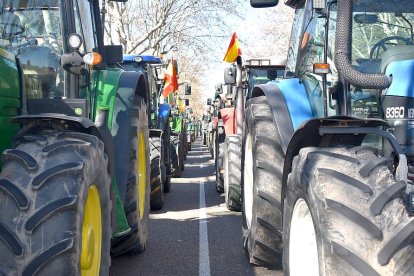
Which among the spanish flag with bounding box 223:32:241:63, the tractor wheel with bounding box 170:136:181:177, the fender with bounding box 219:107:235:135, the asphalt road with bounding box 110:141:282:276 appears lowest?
the asphalt road with bounding box 110:141:282:276

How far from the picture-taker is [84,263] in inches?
122

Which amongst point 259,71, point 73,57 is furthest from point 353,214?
point 259,71

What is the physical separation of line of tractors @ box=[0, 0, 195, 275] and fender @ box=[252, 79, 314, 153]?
1.26m

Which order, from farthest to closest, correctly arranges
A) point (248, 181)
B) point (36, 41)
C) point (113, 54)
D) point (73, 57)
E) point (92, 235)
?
point (248, 181) < point (113, 54) < point (73, 57) < point (36, 41) < point (92, 235)

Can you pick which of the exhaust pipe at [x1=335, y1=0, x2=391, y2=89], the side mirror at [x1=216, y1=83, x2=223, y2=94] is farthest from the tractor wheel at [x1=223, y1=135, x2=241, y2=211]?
the side mirror at [x1=216, y1=83, x2=223, y2=94]

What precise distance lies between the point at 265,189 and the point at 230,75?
6.12 meters

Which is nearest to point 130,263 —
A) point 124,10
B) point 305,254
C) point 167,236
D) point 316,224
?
point 167,236

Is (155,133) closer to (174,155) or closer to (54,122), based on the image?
(174,155)

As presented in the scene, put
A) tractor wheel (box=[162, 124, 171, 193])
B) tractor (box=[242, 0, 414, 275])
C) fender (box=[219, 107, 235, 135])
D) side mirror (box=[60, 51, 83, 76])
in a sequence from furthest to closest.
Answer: tractor wheel (box=[162, 124, 171, 193]), fender (box=[219, 107, 235, 135]), side mirror (box=[60, 51, 83, 76]), tractor (box=[242, 0, 414, 275])

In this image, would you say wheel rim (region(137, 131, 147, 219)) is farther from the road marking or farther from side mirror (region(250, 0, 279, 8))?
side mirror (region(250, 0, 279, 8))

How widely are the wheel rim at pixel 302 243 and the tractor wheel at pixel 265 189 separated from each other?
93 centimetres

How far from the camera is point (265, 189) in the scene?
4395mm

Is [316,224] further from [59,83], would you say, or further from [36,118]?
[59,83]

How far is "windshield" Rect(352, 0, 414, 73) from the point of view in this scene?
3.83m
